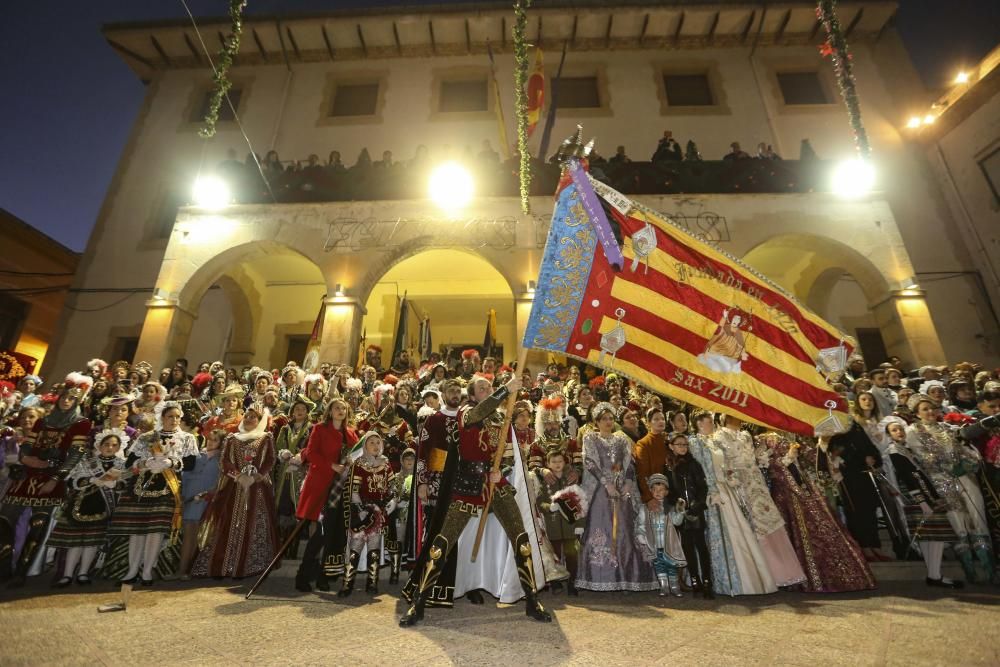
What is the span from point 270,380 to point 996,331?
16417mm

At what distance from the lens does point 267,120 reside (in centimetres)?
1502

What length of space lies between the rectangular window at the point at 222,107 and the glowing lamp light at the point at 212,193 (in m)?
5.34

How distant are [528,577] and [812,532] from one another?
3.30 metres

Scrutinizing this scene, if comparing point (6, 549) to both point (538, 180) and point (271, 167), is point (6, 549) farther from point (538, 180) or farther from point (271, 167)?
point (538, 180)

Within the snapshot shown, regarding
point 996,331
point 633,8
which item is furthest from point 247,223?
point 996,331

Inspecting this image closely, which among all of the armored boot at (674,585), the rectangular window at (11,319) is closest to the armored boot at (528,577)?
the armored boot at (674,585)

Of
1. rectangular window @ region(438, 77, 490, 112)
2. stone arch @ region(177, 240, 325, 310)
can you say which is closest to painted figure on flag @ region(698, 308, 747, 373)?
stone arch @ region(177, 240, 325, 310)

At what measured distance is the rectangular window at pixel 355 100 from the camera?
50.3ft

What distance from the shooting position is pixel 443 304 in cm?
1459

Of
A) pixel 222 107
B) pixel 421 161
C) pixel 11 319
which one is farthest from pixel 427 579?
pixel 11 319

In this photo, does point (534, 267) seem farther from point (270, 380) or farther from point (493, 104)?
point (493, 104)

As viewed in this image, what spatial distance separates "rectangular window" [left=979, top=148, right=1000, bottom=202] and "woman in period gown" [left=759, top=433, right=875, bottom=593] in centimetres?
1211

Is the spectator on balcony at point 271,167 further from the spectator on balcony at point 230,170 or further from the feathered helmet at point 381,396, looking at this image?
the feathered helmet at point 381,396

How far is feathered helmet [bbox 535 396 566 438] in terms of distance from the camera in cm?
580
